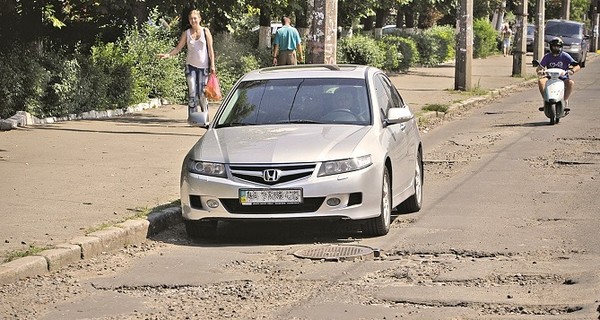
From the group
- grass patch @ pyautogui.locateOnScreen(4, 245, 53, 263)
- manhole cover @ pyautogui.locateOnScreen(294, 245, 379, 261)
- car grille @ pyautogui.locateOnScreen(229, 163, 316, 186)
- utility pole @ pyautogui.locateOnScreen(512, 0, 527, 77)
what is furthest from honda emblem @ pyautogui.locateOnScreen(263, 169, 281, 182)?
utility pole @ pyautogui.locateOnScreen(512, 0, 527, 77)

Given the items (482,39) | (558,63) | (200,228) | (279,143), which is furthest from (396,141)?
(482,39)

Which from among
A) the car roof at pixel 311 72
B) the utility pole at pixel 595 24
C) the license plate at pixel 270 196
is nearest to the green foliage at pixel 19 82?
the car roof at pixel 311 72

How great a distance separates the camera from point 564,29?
56.6m

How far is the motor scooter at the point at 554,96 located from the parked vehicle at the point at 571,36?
104 feet

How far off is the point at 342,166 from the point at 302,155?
0.34 metres

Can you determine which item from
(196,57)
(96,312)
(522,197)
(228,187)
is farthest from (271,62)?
(96,312)

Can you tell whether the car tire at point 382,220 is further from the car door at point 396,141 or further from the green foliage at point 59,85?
the green foliage at point 59,85

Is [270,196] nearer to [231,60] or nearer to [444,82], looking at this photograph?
[231,60]

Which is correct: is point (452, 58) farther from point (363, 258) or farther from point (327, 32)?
point (363, 258)

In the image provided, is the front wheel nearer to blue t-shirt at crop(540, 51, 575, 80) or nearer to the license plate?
blue t-shirt at crop(540, 51, 575, 80)

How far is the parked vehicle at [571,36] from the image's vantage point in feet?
178

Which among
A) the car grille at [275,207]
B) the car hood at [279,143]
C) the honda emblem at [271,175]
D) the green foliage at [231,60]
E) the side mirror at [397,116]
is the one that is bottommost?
the green foliage at [231,60]

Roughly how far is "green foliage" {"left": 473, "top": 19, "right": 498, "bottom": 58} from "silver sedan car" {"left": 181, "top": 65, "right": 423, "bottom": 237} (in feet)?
154

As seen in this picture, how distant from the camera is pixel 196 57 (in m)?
20.1
